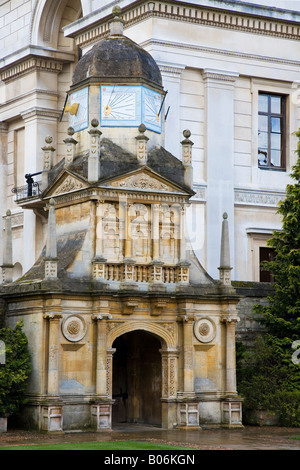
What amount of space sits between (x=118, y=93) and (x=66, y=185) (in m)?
3.18

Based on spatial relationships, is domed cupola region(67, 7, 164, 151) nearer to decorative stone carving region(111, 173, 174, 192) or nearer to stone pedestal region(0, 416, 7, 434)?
decorative stone carving region(111, 173, 174, 192)

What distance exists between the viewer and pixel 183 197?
34.1m

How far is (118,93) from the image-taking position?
34000 millimetres

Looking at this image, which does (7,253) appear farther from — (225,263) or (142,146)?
(225,263)

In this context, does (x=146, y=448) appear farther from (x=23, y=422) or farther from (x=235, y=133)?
(x=235, y=133)

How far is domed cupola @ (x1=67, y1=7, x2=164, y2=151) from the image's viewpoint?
34.0 metres

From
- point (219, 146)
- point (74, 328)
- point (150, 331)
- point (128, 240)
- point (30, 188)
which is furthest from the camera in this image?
point (30, 188)

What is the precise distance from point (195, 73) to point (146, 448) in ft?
72.1

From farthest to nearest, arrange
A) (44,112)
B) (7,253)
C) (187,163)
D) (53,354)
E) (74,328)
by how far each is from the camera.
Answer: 1. (44,112)
2. (187,163)
3. (7,253)
4. (74,328)
5. (53,354)

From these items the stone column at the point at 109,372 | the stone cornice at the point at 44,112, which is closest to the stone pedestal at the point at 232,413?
the stone column at the point at 109,372

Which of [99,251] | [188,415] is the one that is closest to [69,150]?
[99,251]

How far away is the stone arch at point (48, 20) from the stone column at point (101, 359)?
23.1 m

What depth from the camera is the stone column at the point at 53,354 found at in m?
31.2

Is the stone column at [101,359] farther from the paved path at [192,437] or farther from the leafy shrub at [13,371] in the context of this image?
the leafy shrub at [13,371]
